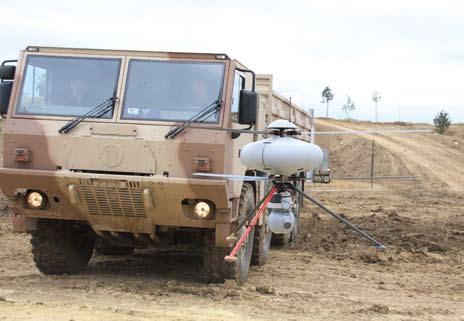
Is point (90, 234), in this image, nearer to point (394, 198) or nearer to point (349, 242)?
point (349, 242)

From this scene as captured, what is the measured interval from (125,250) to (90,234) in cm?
156

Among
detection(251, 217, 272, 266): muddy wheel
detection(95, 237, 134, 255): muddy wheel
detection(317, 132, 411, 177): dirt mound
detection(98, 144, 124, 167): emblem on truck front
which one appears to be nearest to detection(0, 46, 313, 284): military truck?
detection(98, 144, 124, 167): emblem on truck front

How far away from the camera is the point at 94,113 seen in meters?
7.12

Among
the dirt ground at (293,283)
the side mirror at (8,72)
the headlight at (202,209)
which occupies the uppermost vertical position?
the side mirror at (8,72)

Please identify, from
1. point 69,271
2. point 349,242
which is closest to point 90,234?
point 69,271

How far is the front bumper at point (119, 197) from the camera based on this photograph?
6.79 m

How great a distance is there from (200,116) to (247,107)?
483 millimetres

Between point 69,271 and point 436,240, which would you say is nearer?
point 69,271

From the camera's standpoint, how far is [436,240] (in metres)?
11.8

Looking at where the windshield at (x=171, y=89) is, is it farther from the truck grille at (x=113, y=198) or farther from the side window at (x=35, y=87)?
the side window at (x=35, y=87)

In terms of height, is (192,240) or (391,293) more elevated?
(192,240)

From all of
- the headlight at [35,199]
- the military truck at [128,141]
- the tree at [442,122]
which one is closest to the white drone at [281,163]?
the military truck at [128,141]

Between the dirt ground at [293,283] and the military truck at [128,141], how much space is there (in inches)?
23.5

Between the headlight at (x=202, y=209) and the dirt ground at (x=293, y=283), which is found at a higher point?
the headlight at (x=202, y=209)
